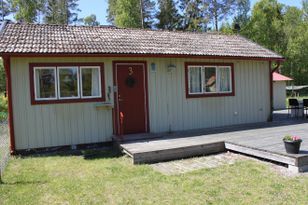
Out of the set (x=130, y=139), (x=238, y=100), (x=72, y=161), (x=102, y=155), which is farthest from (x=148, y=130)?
(x=238, y=100)

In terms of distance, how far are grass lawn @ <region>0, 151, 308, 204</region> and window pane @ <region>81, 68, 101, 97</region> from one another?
2.19 metres

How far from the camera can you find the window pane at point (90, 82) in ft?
26.0

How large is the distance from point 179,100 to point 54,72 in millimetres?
3492

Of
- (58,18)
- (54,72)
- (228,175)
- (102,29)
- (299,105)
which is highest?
(58,18)

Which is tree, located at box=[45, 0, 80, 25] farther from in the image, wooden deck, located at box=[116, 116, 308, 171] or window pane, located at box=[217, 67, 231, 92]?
wooden deck, located at box=[116, 116, 308, 171]

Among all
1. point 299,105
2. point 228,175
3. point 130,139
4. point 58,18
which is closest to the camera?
point 228,175

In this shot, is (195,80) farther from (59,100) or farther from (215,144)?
(59,100)

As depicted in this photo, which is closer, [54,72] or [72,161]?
[72,161]

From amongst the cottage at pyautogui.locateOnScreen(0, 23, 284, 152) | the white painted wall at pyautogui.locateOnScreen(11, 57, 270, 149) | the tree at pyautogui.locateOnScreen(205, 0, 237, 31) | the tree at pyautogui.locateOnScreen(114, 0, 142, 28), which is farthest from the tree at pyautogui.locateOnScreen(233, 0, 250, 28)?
the white painted wall at pyautogui.locateOnScreen(11, 57, 270, 149)

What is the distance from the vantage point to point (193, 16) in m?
31.0

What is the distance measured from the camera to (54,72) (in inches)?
300

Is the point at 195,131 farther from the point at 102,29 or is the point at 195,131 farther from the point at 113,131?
the point at 102,29

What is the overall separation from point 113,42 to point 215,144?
391cm

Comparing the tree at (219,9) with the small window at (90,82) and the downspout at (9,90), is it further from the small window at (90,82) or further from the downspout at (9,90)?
the downspout at (9,90)
